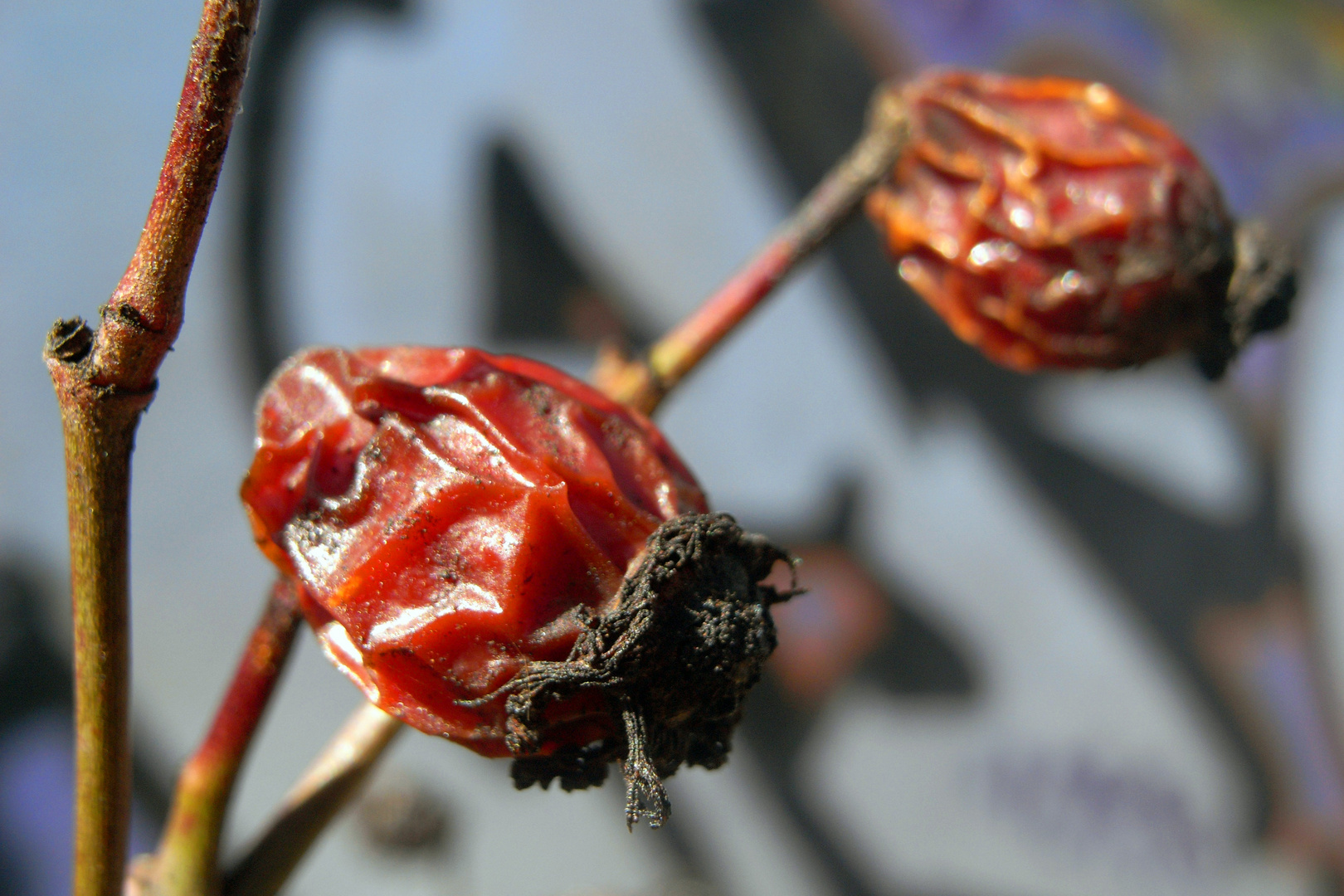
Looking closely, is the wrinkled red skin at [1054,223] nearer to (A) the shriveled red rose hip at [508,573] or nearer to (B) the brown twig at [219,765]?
(A) the shriveled red rose hip at [508,573]

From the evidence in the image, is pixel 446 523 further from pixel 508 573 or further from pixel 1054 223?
pixel 1054 223

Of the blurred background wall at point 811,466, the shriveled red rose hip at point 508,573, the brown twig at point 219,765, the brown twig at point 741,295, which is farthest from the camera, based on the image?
the blurred background wall at point 811,466

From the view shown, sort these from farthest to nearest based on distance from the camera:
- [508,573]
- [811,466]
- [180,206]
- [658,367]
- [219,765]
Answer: [811,466], [658,367], [219,765], [508,573], [180,206]

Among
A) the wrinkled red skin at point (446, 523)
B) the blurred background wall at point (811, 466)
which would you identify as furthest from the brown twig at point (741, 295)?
the blurred background wall at point (811, 466)

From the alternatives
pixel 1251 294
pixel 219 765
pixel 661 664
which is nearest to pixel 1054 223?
pixel 1251 294

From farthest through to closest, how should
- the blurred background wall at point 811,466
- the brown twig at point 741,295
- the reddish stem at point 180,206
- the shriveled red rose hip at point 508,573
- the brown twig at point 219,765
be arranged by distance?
1. the blurred background wall at point 811,466
2. the brown twig at point 741,295
3. the brown twig at point 219,765
4. the shriveled red rose hip at point 508,573
5. the reddish stem at point 180,206

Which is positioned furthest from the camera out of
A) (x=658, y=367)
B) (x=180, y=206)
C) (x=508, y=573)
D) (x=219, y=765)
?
(x=658, y=367)

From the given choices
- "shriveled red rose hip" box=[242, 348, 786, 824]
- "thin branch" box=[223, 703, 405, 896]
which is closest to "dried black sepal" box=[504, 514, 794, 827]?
"shriveled red rose hip" box=[242, 348, 786, 824]
